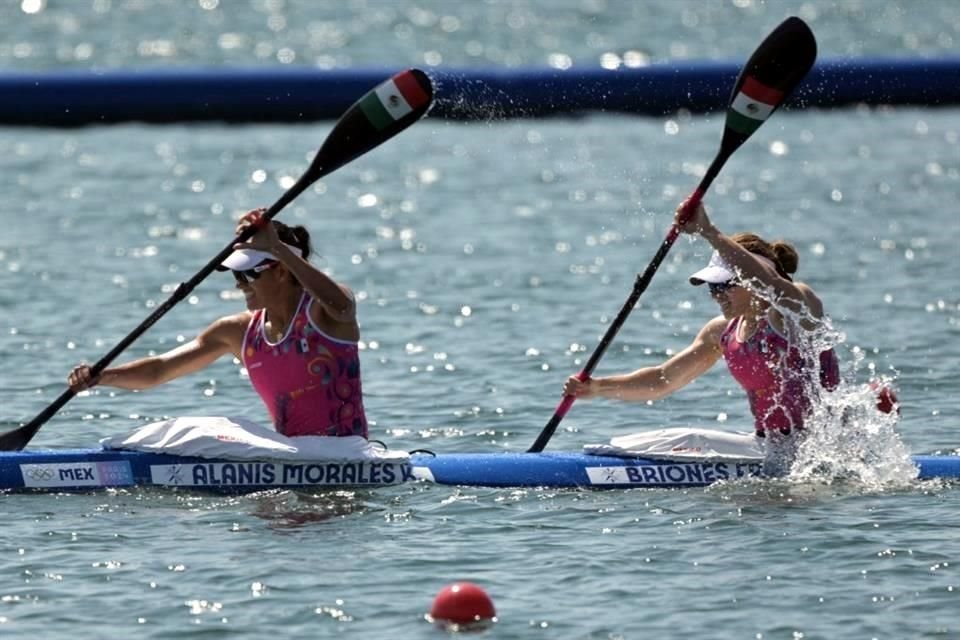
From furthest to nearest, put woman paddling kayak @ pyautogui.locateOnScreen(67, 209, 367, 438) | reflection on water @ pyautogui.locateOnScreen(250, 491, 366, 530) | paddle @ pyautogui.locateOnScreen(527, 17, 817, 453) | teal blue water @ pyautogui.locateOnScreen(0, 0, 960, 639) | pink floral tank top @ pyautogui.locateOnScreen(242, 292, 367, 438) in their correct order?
paddle @ pyautogui.locateOnScreen(527, 17, 817, 453) < pink floral tank top @ pyautogui.locateOnScreen(242, 292, 367, 438) < woman paddling kayak @ pyautogui.locateOnScreen(67, 209, 367, 438) < reflection on water @ pyautogui.locateOnScreen(250, 491, 366, 530) < teal blue water @ pyautogui.locateOnScreen(0, 0, 960, 639)

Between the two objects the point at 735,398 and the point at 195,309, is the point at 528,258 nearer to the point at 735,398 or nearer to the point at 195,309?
the point at 195,309

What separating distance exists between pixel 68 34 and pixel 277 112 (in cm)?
1189

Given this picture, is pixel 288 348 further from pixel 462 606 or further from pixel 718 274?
pixel 462 606

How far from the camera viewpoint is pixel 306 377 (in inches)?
333

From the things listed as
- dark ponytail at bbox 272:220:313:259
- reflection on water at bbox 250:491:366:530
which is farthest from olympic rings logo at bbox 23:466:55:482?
→ dark ponytail at bbox 272:220:313:259

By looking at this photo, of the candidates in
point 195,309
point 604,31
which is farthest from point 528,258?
point 604,31

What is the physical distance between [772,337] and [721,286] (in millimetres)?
295

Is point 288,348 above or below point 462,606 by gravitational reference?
above

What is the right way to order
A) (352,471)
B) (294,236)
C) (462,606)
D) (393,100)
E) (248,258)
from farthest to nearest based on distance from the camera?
1. (393,100)
2. (352,471)
3. (294,236)
4. (248,258)
5. (462,606)

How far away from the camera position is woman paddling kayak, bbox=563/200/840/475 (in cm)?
845

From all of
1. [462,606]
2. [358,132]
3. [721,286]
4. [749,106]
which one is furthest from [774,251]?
[462,606]

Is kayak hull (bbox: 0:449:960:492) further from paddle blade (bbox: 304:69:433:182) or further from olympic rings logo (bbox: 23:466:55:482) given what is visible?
paddle blade (bbox: 304:69:433:182)

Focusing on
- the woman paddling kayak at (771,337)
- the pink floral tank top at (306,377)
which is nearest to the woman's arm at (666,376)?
the woman paddling kayak at (771,337)

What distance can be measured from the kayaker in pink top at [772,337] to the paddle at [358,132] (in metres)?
1.29
